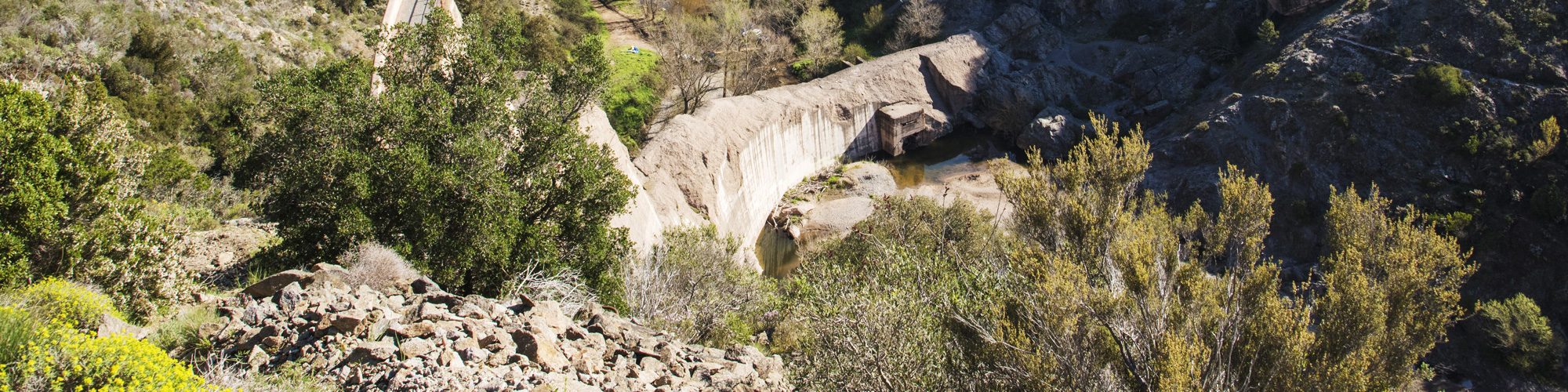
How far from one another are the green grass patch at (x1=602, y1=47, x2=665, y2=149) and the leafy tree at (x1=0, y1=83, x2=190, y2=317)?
65.8 feet

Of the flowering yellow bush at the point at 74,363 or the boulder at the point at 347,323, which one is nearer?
the flowering yellow bush at the point at 74,363

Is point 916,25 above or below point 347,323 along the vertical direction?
below

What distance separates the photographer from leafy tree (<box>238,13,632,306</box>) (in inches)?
522

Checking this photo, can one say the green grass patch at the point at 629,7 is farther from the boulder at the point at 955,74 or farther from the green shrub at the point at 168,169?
the green shrub at the point at 168,169

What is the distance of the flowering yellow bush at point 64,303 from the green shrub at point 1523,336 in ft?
128

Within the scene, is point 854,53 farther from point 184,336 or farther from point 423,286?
point 184,336

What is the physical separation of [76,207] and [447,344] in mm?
5523

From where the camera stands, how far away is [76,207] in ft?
32.7

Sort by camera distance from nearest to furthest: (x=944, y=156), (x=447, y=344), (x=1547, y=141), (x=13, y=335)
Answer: (x=13, y=335) < (x=447, y=344) < (x=1547, y=141) < (x=944, y=156)

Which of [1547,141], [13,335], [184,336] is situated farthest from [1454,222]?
[13,335]

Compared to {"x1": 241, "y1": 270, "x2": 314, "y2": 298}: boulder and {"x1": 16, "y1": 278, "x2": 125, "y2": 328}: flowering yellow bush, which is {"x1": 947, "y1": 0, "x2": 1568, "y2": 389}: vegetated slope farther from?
{"x1": 16, "y1": 278, "x2": 125, "y2": 328}: flowering yellow bush

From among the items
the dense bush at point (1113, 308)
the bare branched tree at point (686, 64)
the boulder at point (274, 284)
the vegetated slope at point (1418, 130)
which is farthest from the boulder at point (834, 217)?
the boulder at point (274, 284)

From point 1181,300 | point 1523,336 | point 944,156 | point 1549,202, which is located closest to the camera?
point 1181,300

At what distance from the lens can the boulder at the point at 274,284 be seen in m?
10.5
